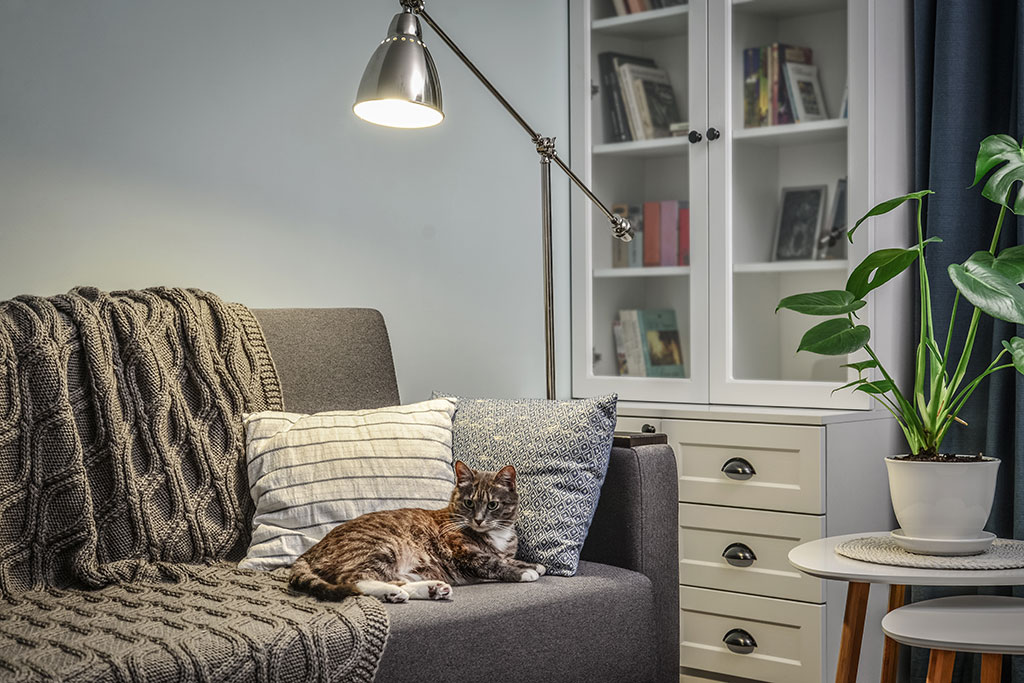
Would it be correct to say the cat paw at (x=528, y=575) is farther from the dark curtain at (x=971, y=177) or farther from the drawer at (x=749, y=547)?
the dark curtain at (x=971, y=177)

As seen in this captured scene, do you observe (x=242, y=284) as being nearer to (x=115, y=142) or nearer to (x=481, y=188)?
(x=115, y=142)

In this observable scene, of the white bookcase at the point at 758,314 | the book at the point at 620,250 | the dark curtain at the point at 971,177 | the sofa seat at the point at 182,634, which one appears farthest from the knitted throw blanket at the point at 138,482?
the dark curtain at the point at 971,177

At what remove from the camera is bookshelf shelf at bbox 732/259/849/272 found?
2.44 meters

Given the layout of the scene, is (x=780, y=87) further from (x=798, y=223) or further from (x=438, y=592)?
(x=438, y=592)

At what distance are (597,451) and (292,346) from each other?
64cm

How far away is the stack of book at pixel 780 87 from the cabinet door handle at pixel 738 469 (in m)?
0.82

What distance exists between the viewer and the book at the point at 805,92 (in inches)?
96.5

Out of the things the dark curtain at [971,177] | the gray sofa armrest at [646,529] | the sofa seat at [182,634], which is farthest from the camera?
the dark curtain at [971,177]

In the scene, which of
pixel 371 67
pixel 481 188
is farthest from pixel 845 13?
pixel 371 67

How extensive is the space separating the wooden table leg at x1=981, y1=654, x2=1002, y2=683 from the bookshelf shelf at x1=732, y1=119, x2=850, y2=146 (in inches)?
51.0

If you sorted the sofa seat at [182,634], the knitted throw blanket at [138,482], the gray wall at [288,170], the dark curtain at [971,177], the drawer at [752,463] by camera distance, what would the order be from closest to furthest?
the sofa seat at [182,634] < the knitted throw blanket at [138,482] < the gray wall at [288,170] < the drawer at [752,463] < the dark curtain at [971,177]

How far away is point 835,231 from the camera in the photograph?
244cm

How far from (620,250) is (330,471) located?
1.29 metres

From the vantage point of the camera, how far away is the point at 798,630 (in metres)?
2.23
